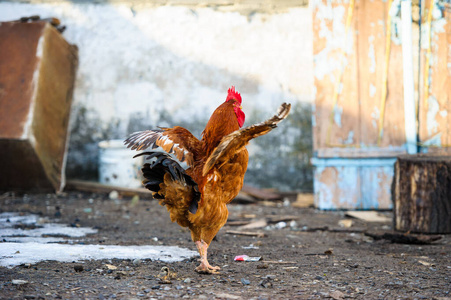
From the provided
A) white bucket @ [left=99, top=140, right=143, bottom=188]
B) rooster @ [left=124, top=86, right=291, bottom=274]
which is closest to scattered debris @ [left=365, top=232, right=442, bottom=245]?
rooster @ [left=124, top=86, right=291, bottom=274]

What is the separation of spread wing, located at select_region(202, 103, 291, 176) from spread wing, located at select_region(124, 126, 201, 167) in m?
0.19

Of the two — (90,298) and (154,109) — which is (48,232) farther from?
(154,109)

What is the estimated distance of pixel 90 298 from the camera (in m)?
Result: 2.32

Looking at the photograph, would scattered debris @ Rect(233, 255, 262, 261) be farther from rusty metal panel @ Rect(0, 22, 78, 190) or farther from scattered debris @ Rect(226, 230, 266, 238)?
rusty metal panel @ Rect(0, 22, 78, 190)

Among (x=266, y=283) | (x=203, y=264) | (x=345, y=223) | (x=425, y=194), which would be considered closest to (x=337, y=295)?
(x=266, y=283)

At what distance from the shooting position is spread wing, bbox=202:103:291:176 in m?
2.43

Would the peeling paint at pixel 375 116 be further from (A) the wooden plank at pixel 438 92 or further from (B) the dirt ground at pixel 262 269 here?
(B) the dirt ground at pixel 262 269

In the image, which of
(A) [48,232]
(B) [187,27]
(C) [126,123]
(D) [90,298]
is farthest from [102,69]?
(D) [90,298]

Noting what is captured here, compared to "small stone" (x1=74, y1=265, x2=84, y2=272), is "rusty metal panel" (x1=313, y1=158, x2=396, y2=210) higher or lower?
higher

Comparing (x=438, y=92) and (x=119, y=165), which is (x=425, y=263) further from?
(x=119, y=165)

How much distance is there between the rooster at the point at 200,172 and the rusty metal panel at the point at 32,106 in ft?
10.2

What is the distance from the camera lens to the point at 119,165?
6.57 m

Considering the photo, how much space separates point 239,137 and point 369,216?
3.39 metres

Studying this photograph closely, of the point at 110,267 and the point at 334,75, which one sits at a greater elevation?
the point at 334,75
